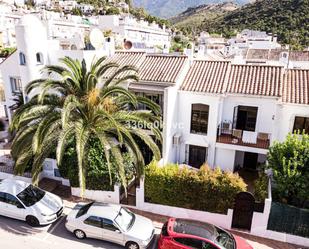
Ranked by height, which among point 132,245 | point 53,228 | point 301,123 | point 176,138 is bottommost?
point 53,228

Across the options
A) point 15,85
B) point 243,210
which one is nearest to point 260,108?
point 243,210

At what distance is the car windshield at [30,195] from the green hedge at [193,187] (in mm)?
5590

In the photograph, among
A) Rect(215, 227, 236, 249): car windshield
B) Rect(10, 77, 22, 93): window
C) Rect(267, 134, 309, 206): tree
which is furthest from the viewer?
Rect(10, 77, 22, 93): window

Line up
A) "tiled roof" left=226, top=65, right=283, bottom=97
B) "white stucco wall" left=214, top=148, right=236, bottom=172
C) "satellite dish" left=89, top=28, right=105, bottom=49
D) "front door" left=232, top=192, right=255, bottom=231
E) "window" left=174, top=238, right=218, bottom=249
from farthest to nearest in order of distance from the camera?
"satellite dish" left=89, top=28, right=105, bottom=49
"white stucco wall" left=214, top=148, right=236, bottom=172
"tiled roof" left=226, top=65, right=283, bottom=97
"front door" left=232, top=192, right=255, bottom=231
"window" left=174, top=238, right=218, bottom=249

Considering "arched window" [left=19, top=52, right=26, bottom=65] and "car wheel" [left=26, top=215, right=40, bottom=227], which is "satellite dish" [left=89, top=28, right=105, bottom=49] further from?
"car wheel" [left=26, top=215, right=40, bottom=227]

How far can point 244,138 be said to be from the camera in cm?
1633

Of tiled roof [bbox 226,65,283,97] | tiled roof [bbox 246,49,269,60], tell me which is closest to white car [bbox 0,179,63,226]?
tiled roof [bbox 226,65,283,97]

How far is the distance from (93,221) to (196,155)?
Answer: 956 centimetres

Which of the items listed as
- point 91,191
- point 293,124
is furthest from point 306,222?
point 91,191

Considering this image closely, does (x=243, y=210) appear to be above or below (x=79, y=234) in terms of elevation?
above

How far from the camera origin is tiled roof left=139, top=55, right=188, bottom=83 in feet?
54.2

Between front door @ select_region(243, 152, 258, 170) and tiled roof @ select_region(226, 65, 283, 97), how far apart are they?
4946mm

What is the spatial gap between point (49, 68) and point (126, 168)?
719 cm

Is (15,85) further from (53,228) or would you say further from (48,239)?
(48,239)
